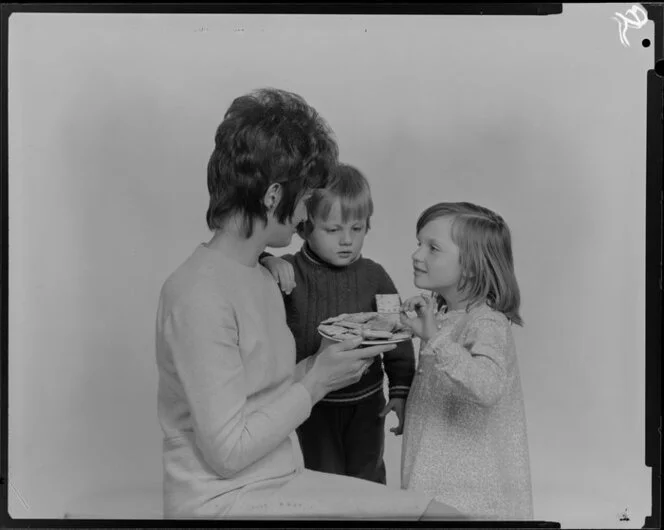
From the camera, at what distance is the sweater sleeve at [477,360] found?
5.71 feet

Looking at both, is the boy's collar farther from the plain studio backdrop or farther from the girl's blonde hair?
the girl's blonde hair

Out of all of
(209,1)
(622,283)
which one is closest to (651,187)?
(622,283)

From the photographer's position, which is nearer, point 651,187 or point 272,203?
point 272,203

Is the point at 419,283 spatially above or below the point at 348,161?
below

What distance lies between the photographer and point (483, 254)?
1856 mm

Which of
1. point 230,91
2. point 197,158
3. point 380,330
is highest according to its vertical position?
point 230,91

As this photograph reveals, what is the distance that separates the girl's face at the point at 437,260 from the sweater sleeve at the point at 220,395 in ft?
1.44

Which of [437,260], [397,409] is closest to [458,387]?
[397,409]

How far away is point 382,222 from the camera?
1877 mm

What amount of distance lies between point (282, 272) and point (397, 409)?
1.48 feet

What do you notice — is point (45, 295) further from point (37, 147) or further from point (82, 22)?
point (82, 22)

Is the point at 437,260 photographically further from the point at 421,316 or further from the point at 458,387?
the point at 458,387

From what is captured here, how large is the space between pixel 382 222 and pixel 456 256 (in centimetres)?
20

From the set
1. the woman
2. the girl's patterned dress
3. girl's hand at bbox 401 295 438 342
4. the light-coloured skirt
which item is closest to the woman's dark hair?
the woman
